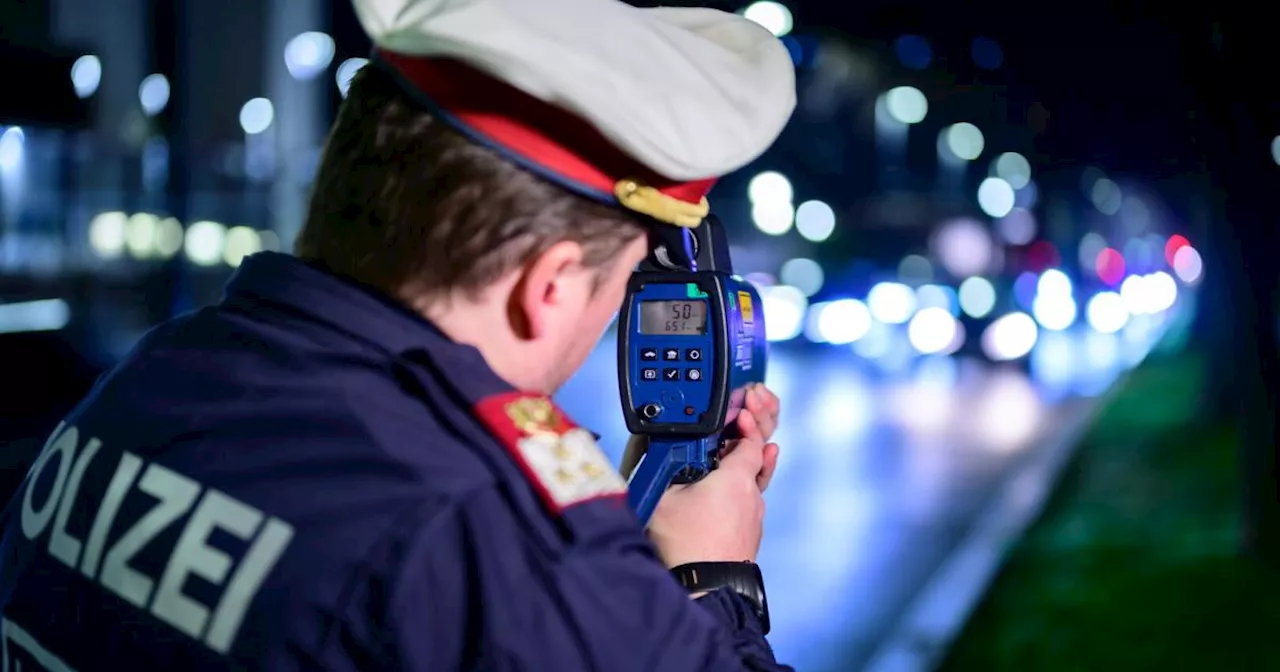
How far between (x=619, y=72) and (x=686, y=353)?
0.77 metres

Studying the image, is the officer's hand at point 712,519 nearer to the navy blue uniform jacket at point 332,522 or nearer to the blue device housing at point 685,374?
the blue device housing at point 685,374

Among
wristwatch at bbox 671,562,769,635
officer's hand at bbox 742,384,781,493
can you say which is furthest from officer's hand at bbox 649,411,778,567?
officer's hand at bbox 742,384,781,493

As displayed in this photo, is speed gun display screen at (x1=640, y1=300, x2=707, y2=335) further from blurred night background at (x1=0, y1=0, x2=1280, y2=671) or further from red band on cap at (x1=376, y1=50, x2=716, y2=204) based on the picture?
red band on cap at (x1=376, y1=50, x2=716, y2=204)

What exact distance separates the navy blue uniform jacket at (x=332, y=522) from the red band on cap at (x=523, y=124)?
0.62ft

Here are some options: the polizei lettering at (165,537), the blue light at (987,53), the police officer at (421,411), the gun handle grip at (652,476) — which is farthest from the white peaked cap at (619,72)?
the blue light at (987,53)

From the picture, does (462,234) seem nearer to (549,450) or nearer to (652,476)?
(549,450)

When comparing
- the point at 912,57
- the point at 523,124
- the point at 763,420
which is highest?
the point at 912,57

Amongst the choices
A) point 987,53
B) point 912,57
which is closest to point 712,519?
point 987,53

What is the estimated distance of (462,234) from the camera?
1.33m

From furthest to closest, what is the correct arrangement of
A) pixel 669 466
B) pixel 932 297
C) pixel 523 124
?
pixel 932 297 → pixel 669 466 → pixel 523 124

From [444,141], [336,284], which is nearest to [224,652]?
[336,284]

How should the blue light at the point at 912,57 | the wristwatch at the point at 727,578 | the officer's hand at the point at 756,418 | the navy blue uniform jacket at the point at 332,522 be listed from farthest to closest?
the blue light at the point at 912,57
the officer's hand at the point at 756,418
the wristwatch at the point at 727,578
the navy blue uniform jacket at the point at 332,522

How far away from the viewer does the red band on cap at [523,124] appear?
1.29 meters

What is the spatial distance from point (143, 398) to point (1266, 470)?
6766 millimetres
